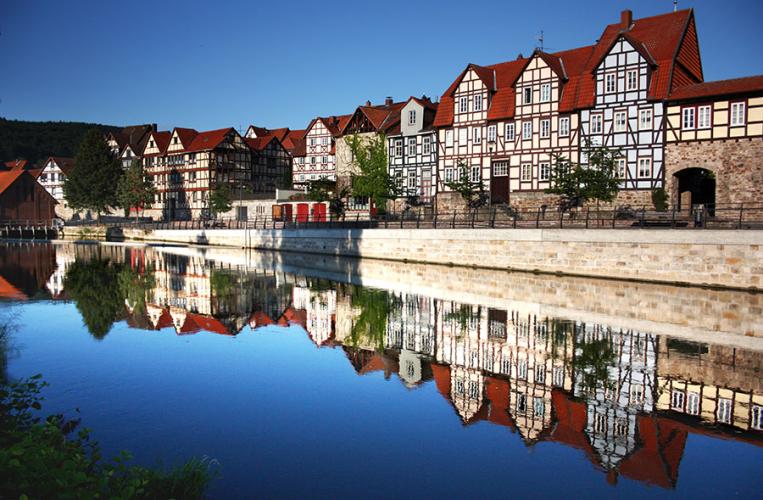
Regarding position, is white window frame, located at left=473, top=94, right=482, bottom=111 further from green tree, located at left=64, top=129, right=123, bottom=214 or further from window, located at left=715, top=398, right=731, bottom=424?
green tree, located at left=64, top=129, right=123, bottom=214

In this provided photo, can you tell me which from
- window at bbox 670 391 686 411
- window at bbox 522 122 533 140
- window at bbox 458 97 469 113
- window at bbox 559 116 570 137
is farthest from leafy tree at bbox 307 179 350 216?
window at bbox 670 391 686 411

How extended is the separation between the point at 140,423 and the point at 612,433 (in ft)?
25.2

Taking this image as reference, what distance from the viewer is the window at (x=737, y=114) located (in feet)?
122

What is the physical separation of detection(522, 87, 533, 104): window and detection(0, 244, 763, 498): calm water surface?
2419 centimetres

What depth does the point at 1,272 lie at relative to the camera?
3516cm

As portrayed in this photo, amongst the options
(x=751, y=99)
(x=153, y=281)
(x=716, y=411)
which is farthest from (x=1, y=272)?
(x=751, y=99)

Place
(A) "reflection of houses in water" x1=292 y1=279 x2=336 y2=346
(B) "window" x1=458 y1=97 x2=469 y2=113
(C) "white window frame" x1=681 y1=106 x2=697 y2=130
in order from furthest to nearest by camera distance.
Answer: (B) "window" x1=458 y1=97 x2=469 y2=113 → (C) "white window frame" x1=681 y1=106 x2=697 y2=130 → (A) "reflection of houses in water" x1=292 y1=279 x2=336 y2=346

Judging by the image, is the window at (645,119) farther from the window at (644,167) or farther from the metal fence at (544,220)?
the metal fence at (544,220)

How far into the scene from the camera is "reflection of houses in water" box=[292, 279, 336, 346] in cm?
1872

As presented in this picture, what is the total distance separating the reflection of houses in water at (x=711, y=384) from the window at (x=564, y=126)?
30368mm

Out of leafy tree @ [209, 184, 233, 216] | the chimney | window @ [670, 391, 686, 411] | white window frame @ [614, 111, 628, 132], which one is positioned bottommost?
window @ [670, 391, 686, 411]

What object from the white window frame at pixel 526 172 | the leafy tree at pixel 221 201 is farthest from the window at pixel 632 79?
the leafy tree at pixel 221 201

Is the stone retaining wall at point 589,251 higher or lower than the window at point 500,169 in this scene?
lower

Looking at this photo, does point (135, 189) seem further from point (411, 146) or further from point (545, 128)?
point (545, 128)
